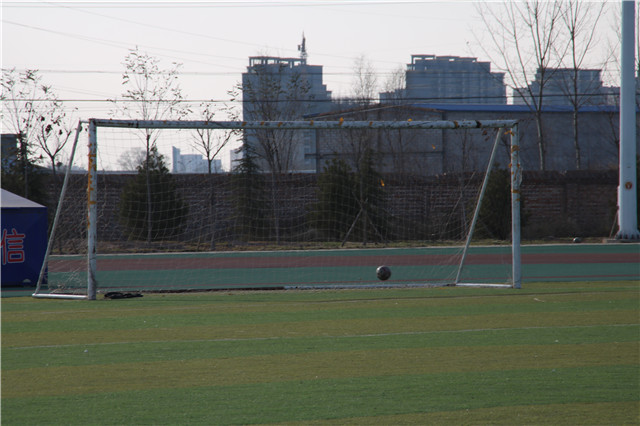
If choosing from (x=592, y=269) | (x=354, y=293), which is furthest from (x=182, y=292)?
(x=592, y=269)

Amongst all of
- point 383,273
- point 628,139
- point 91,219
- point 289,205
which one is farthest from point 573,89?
point 91,219

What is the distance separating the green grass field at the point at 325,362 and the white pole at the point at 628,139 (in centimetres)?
1342

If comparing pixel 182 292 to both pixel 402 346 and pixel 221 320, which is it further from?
pixel 402 346

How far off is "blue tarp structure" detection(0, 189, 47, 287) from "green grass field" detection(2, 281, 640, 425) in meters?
2.55

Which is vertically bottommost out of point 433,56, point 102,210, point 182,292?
point 182,292

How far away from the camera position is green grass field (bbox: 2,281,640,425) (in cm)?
483

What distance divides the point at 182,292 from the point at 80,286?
2256mm

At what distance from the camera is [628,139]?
23172mm

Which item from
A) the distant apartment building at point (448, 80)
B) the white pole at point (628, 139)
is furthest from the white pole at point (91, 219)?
the distant apartment building at point (448, 80)

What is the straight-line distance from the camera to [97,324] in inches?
346

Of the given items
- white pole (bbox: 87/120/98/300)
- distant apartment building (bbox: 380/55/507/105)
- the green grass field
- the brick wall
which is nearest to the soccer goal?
the brick wall

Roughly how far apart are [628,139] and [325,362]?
20.4 m

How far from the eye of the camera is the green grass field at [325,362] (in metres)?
4.83

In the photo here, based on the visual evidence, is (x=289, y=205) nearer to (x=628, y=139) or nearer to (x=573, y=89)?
(x=628, y=139)
